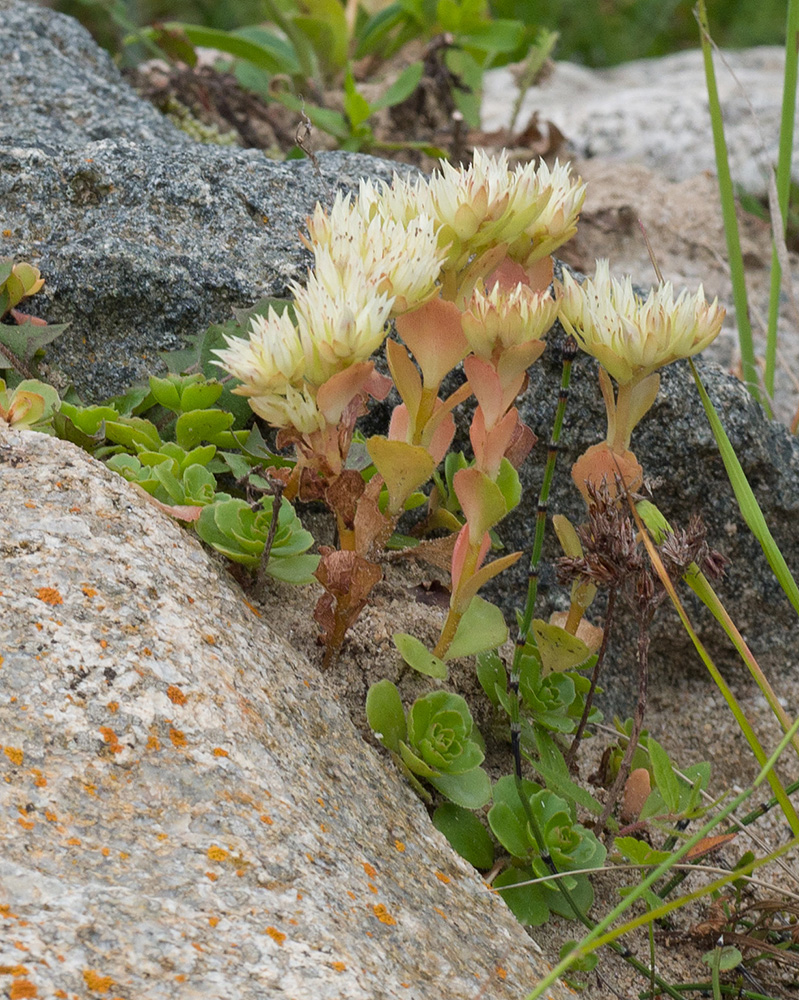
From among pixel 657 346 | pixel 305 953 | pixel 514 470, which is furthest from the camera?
pixel 514 470

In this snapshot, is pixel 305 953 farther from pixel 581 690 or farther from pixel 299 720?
pixel 581 690

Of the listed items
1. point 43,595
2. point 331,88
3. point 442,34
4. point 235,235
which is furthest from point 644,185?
point 43,595

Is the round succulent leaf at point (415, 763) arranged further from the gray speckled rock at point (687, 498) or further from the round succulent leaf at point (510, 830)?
the gray speckled rock at point (687, 498)

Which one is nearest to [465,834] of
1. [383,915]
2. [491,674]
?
[491,674]

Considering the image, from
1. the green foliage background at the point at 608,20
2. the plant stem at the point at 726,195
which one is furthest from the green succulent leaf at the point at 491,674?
the green foliage background at the point at 608,20

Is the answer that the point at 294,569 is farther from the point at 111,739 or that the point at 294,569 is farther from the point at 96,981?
the point at 96,981
